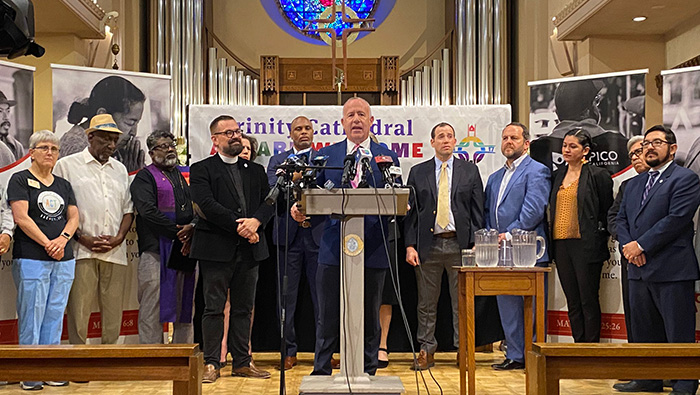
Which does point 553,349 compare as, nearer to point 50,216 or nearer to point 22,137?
point 50,216

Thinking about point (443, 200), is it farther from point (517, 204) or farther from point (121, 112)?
point (121, 112)

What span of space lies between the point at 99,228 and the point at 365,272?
1912mm

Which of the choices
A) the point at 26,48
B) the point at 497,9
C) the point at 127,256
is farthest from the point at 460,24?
the point at 26,48

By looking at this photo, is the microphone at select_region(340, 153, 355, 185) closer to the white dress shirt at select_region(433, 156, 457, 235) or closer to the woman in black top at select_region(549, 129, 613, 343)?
the white dress shirt at select_region(433, 156, 457, 235)

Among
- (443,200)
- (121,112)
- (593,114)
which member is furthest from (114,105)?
(593,114)

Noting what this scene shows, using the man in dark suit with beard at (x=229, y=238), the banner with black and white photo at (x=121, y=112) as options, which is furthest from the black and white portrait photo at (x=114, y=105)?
the man in dark suit with beard at (x=229, y=238)

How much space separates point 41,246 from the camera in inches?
178

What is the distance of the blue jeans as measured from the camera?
14.8 feet

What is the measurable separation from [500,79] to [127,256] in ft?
18.9

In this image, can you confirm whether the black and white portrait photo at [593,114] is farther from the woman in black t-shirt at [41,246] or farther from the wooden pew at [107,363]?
the wooden pew at [107,363]

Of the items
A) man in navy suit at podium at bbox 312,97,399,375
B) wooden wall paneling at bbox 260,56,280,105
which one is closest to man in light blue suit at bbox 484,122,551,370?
man in navy suit at podium at bbox 312,97,399,375

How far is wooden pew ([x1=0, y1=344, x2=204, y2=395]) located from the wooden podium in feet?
3.23

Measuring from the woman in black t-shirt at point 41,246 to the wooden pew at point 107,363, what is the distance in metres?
2.34

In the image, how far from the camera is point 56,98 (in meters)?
5.30
